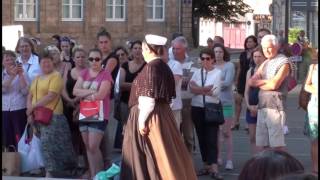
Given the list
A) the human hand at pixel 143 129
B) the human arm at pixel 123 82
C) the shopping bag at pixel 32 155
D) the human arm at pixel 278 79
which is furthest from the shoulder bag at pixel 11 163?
the human arm at pixel 278 79

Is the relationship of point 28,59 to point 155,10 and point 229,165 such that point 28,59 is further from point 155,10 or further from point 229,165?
point 155,10

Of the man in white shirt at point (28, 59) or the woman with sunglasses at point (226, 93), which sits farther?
the man in white shirt at point (28, 59)

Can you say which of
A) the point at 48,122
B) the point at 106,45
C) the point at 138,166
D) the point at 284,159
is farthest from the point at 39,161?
the point at 284,159

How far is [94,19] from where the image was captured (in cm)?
4688

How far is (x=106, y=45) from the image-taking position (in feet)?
35.7

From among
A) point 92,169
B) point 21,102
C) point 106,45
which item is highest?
point 106,45

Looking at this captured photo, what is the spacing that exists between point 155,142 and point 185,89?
2.58m

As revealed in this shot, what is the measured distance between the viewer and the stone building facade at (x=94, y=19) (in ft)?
149

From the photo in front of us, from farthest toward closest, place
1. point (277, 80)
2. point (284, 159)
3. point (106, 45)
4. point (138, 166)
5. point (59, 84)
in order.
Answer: point (106, 45), point (59, 84), point (277, 80), point (138, 166), point (284, 159)

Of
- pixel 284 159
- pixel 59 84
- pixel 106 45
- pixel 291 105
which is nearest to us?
pixel 284 159

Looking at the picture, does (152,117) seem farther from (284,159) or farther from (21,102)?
(284,159)

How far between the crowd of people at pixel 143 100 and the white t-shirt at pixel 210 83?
0.5 inches

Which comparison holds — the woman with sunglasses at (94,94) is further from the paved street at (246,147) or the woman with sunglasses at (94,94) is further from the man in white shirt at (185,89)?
the man in white shirt at (185,89)

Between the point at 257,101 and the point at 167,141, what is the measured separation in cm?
210
